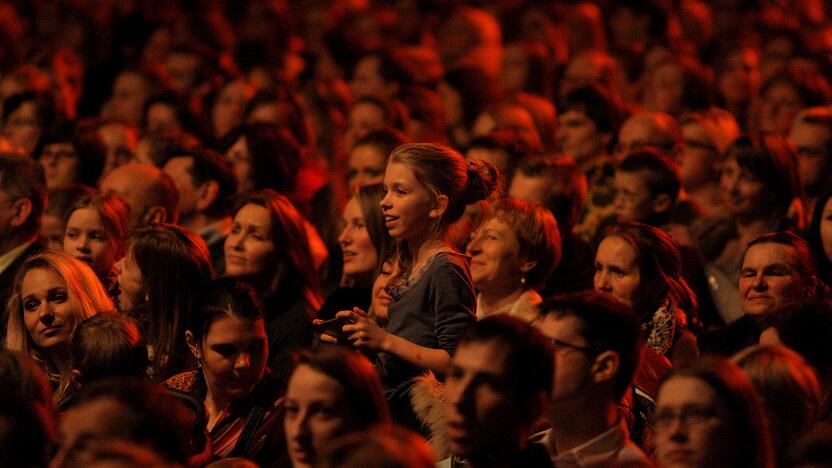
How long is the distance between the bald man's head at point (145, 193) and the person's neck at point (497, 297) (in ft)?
7.21

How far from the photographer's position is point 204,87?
37.5 ft

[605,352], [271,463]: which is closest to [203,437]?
[271,463]

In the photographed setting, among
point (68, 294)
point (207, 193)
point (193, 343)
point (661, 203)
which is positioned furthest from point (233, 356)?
point (661, 203)

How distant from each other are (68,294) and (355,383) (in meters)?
2.13

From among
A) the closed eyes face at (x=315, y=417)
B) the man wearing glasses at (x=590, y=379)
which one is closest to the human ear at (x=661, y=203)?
the man wearing glasses at (x=590, y=379)

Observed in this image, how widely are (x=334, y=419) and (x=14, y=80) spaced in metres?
7.40

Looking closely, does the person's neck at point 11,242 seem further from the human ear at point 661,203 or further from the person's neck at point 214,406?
the human ear at point 661,203

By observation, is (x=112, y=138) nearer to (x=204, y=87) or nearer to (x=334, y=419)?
(x=204, y=87)

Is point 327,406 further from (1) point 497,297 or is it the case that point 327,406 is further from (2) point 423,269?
(1) point 497,297

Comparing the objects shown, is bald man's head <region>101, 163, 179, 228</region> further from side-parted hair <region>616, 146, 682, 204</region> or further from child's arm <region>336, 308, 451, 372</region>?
child's arm <region>336, 308, 451, 372</region>

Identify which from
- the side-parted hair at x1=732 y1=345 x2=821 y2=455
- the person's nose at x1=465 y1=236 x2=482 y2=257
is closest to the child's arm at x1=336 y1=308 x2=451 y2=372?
the person's nose at x1=465 y1=236 x2=482 y2=257

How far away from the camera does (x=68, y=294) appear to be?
5.86 metres

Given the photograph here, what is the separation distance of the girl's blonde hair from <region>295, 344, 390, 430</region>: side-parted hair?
6.10ft

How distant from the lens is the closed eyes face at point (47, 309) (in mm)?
5812
